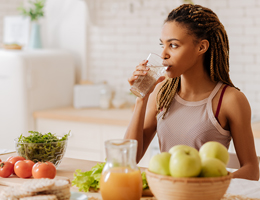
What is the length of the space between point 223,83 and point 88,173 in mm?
889

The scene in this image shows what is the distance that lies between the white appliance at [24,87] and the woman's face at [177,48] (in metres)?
2.27

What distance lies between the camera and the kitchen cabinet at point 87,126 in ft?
12.1

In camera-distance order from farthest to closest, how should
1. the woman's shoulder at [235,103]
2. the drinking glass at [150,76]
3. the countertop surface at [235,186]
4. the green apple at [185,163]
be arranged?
1. the woman's shoulder at [235,103]
2. the drinking glass at [150,76]
3. the countertop surface at [235,186]
4. the green apple at [185,163]

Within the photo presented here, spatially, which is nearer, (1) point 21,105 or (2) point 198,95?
(2) point 198,95

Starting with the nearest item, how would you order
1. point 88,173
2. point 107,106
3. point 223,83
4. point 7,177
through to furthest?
point 88,173, point 7,177, point 223,83, point 107,106

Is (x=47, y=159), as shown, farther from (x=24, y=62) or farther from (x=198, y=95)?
(x=24, y=62)

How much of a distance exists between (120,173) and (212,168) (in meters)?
0.28

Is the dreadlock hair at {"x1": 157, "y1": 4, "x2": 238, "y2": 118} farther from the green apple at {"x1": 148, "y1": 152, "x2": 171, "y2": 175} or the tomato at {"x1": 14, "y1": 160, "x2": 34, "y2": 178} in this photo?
the green apple at {"x1": 148, "y1": 152, "x2": 171, "y2": 175}

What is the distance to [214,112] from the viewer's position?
2.10 m

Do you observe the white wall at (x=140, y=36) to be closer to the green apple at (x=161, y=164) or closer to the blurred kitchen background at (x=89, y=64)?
the blurred kitchen background at (x=89, y=64)

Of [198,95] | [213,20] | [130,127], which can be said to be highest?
[213,20]

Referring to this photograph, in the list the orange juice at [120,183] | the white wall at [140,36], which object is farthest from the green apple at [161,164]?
the white wall at [140,36]

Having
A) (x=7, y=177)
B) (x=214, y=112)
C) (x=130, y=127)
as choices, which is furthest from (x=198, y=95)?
(x=7, y=177)

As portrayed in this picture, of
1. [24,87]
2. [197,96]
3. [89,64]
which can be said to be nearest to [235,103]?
[197,96]
